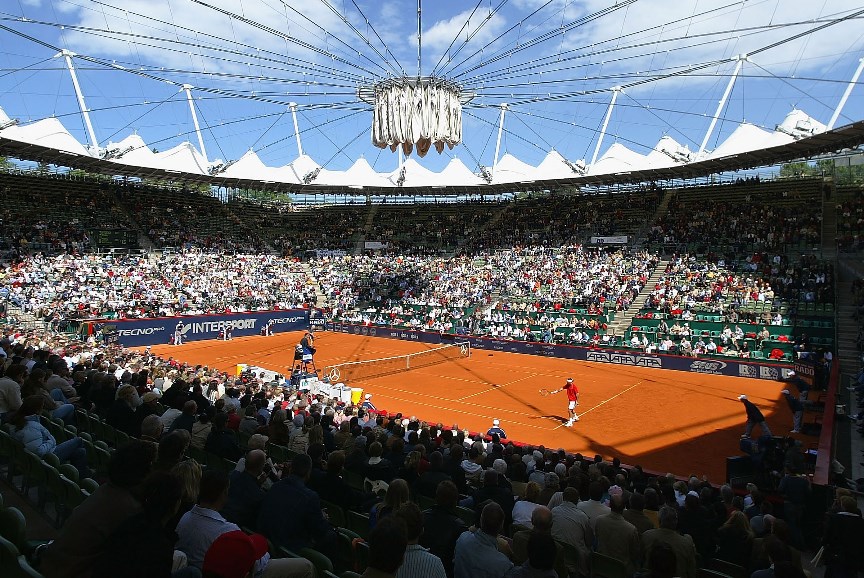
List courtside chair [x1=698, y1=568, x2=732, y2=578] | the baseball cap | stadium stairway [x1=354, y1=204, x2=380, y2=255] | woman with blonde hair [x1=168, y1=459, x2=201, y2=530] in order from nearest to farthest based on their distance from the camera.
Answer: the baseball cap
woman with blonde hair [x1=168, y1=459, x2=201, y2=530]
courtside chair [x1=698, y1=568, x2=732, y2=578]
stadium stairway [x1=354, y1=204, x2=380, y2=255]

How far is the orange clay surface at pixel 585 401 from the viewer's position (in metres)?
18.5

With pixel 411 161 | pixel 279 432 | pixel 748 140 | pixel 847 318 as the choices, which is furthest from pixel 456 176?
pixel 279 432

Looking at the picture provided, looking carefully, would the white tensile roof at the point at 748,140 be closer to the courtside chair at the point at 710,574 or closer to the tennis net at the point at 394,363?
the tennis net at the point at 394,363

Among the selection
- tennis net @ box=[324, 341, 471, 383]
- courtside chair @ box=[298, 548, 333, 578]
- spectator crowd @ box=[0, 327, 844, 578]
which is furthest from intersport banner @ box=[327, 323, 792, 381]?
courtside chair @ box=[298, 548, 333, 578]

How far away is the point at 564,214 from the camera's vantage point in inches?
2147

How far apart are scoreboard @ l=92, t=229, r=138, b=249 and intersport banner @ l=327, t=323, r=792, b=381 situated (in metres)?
21.0

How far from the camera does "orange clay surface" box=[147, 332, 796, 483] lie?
18.5m

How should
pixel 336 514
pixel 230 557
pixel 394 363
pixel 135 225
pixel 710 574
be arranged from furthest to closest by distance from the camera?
1. pixel 135 225
2. pixel 394 363
3. pixel 336 514
4. pixel 710 574
5. pixel 230 557

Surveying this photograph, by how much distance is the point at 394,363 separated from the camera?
33625mm

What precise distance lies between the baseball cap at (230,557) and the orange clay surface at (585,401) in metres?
14.8

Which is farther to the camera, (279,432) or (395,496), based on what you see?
(279,432)

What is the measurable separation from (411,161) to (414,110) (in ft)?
134

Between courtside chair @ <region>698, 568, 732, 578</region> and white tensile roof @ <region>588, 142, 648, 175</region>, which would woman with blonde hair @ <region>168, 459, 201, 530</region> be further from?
white tensile roof @ <region>588, 142, 648, 175</region>

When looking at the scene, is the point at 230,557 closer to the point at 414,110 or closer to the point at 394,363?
the point at 414,110
